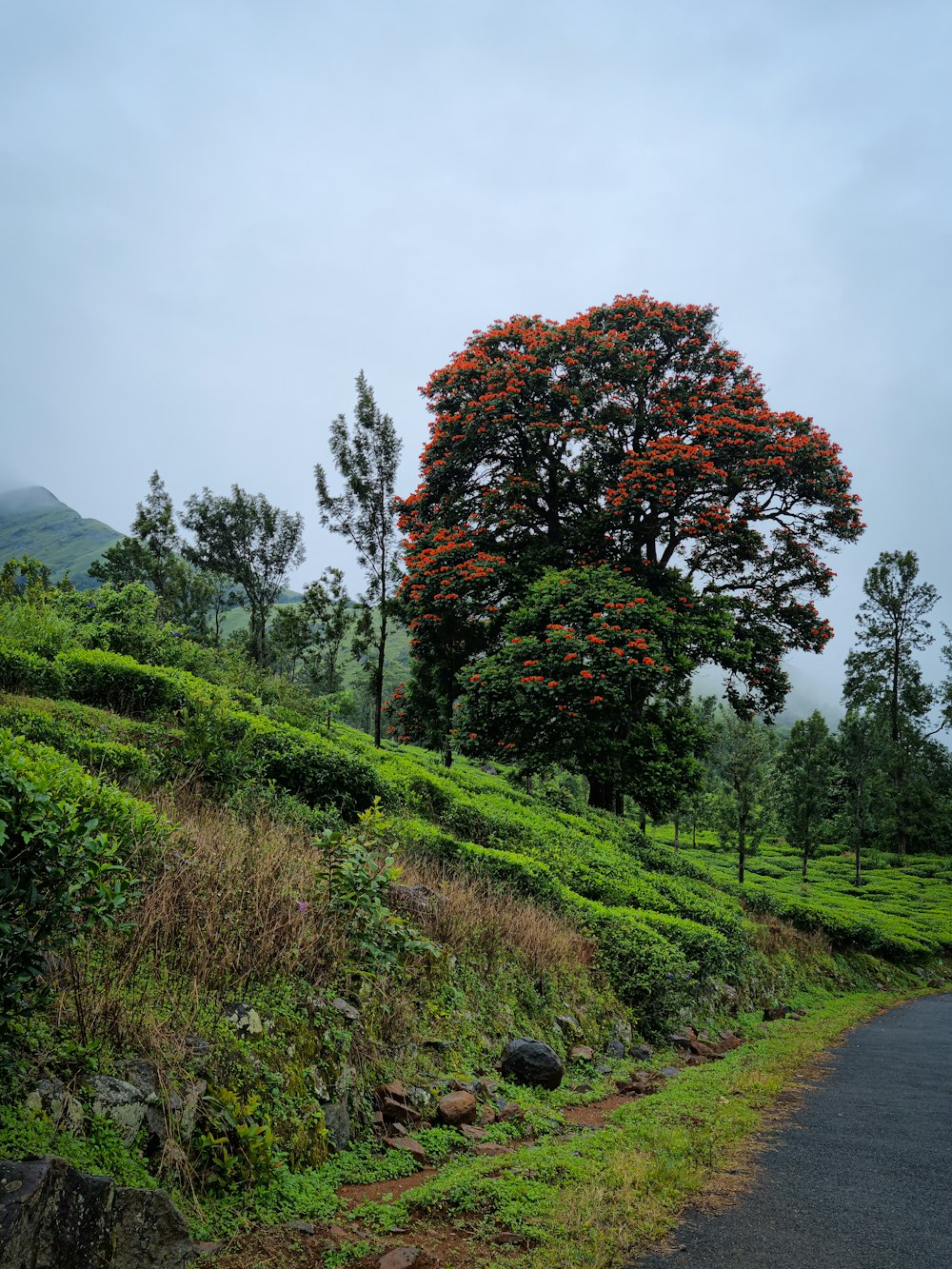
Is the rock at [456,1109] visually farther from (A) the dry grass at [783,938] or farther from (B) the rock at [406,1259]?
(A) the dry grass at [783,938]

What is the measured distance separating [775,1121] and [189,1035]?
569 centimetres

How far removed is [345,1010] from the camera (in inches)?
223

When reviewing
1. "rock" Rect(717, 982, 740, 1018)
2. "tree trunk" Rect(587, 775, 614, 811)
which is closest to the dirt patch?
"rock" Rect(717, 982, 740, 1018)

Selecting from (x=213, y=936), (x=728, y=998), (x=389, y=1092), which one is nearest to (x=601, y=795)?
(x=728, y=998)

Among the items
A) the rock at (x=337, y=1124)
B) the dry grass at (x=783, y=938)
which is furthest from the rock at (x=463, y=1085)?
the dry grass at (x=783, y=938)

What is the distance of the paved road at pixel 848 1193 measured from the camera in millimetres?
4223

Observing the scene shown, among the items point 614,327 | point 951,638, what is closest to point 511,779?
point 614,327

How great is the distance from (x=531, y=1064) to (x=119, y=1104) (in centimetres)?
431

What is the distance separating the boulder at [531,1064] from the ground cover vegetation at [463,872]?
4.8 inches

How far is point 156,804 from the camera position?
290 inches

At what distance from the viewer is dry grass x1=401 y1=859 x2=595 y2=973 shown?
789 cm

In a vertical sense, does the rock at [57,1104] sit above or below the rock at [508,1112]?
above

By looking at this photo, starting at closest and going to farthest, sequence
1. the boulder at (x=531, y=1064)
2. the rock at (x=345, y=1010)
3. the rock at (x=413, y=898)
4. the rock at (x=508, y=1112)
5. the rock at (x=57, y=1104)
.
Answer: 1. the rock at (x=57, y=1104)
2. the rock at (x=345, y=1010)
3. the rock at (x=508, y=1112)
4. the boulder at (x=531, y=1064)
5. the rock at (x=413, y=898)

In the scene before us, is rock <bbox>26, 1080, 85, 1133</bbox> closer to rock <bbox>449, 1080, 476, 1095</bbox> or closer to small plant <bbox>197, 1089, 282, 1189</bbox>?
small plant <bbox>197, 1089, 282, 1189</bbox>
